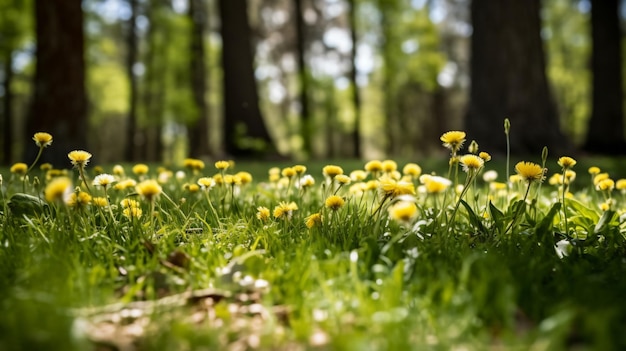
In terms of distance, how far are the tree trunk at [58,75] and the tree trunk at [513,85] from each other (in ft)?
17.1

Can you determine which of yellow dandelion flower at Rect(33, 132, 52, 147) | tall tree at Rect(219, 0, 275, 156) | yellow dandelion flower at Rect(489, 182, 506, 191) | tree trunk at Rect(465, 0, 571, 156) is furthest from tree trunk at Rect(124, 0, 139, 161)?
yellow dandelion flower at Rect(489, 182, 506, 191)

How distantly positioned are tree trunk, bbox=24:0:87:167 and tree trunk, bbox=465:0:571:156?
5.22 m

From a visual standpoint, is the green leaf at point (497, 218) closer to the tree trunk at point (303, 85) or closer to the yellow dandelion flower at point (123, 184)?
the yellow dandelion flower at point (123, 184)

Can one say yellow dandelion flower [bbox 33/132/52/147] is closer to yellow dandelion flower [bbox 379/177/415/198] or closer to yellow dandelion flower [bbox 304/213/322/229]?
yellow dandelion flower [bbox 304/213/322/229]

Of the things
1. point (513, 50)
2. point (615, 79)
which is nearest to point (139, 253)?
point (513, 50)

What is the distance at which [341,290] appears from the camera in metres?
1.39

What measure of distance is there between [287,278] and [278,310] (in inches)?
6.9

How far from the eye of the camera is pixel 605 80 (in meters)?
10.7

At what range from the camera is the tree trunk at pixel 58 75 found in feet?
19.0

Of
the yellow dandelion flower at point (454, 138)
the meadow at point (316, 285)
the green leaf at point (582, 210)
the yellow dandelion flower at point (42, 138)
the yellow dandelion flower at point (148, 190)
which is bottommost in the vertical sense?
the green leaf at point (582, 210)

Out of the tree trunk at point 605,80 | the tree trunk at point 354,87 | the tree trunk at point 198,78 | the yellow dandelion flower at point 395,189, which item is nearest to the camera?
the yellow dandelion flower at point 395,189

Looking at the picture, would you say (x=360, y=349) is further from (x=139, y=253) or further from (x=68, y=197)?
(x=68, y=197)

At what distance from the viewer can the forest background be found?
21.7ft

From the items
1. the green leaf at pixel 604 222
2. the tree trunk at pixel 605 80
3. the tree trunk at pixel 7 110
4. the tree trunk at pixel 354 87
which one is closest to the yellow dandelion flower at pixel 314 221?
the green leaf at pixel 604 222
